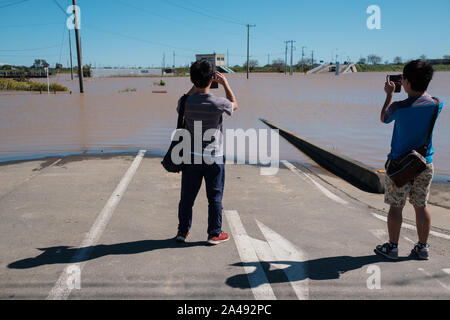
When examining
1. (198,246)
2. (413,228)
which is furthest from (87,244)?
(413,228)

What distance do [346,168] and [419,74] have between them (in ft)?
14.4

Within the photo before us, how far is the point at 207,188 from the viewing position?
3902 millimetres

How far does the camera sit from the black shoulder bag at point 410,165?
3.43 meters

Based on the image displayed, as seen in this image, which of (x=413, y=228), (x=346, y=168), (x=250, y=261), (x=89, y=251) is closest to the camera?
(x=250, y=261)

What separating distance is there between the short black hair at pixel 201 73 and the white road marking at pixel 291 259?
186 cm

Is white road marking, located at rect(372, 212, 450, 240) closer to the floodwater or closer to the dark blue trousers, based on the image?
the dark blue trousers

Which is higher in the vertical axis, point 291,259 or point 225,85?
point 225,85

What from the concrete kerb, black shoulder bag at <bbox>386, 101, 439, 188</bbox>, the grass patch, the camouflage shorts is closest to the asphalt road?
the concrete kerb

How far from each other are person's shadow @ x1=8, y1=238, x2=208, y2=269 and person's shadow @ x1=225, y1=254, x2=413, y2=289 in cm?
82

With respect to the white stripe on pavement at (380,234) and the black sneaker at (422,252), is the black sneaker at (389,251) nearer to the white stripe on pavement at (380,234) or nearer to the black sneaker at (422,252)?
the black sneaker at (422,252)

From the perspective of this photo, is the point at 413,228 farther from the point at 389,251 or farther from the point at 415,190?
the point at 415,190

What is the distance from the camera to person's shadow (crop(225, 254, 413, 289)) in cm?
333
